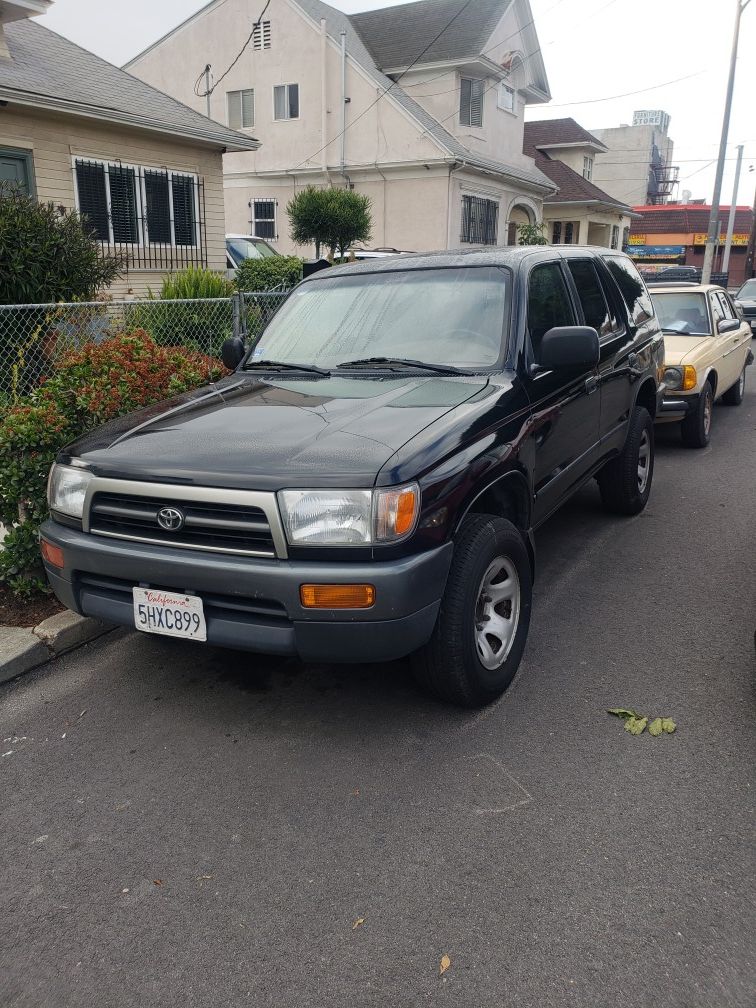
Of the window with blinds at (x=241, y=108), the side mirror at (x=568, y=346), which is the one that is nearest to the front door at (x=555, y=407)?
the side mirror at (x=568, y=346)

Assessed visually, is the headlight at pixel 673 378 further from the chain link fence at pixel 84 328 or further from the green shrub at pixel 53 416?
the green shrub at pixel 53 416

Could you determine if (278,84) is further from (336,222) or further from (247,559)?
(247,559)

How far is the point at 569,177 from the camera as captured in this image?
1423 inches

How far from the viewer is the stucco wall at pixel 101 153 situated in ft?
40.6

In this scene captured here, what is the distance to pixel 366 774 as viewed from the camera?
321 cm

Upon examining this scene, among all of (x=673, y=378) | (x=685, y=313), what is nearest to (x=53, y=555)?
(x=673, y=378)

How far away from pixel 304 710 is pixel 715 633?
7.28 feet

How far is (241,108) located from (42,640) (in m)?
26.0

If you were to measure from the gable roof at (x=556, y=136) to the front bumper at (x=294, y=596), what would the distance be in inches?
1470

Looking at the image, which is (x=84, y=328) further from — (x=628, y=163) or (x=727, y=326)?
(x=628, y=163)

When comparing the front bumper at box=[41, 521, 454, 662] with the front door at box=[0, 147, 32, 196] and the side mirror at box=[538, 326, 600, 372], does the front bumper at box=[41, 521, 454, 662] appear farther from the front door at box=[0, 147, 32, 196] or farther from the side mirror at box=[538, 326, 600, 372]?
the front door at box=[0, 147, 32, 196]

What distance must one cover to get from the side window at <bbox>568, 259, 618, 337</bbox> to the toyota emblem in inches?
121

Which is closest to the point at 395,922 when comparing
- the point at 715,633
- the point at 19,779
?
the point at 19,779

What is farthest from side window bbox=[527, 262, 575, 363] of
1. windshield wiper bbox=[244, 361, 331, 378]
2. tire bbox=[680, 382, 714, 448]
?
tire bbox=[680, 382, 714, 448]
